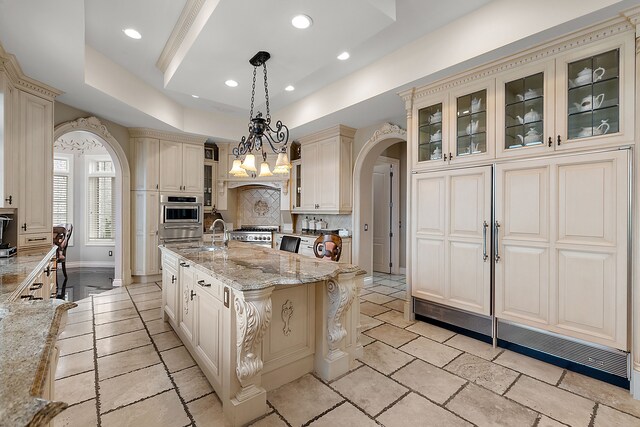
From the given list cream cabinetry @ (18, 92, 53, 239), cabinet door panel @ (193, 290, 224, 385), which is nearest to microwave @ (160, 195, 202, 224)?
cream cabinetry @ (18, 92, 53, 239)

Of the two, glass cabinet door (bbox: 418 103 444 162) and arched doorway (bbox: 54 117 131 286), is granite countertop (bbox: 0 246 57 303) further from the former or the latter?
glass cabinet door (bbox: 418 103 444 162)

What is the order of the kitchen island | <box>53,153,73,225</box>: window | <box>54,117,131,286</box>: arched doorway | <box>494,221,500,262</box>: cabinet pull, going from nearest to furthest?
the kitchen island < <box>494,221,500,262</box>: cabinet pull < <box>54,117,131,286</box>: arched doorway < <box>53,153,73,225</box>: window

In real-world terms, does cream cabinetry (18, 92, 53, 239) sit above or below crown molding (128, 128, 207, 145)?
below

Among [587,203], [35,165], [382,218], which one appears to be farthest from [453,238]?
[35,165]

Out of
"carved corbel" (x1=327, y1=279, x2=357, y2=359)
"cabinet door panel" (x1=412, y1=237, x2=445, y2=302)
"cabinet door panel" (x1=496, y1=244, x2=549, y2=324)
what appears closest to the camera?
"carved corbel" (x1=327, y1=279, x2=357, y2=359)

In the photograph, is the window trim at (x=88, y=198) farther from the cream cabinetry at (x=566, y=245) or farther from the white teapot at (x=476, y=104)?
the cream cabinetry at (x=566, y=245)

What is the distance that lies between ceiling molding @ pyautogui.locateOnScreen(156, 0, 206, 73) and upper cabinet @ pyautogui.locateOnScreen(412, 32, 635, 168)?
2.51 m

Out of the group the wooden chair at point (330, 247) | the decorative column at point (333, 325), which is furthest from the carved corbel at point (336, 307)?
the wooden chair at point (330, 247)

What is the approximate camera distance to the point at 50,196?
11.7 ft

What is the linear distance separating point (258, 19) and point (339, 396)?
3.07 meters

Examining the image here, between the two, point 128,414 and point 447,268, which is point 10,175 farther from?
point 447,268

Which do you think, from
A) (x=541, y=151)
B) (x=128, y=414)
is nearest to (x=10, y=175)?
(x=128, y=414)

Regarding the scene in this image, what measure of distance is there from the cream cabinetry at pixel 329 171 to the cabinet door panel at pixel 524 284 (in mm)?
2844

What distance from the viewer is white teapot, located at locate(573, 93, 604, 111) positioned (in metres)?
2.38
